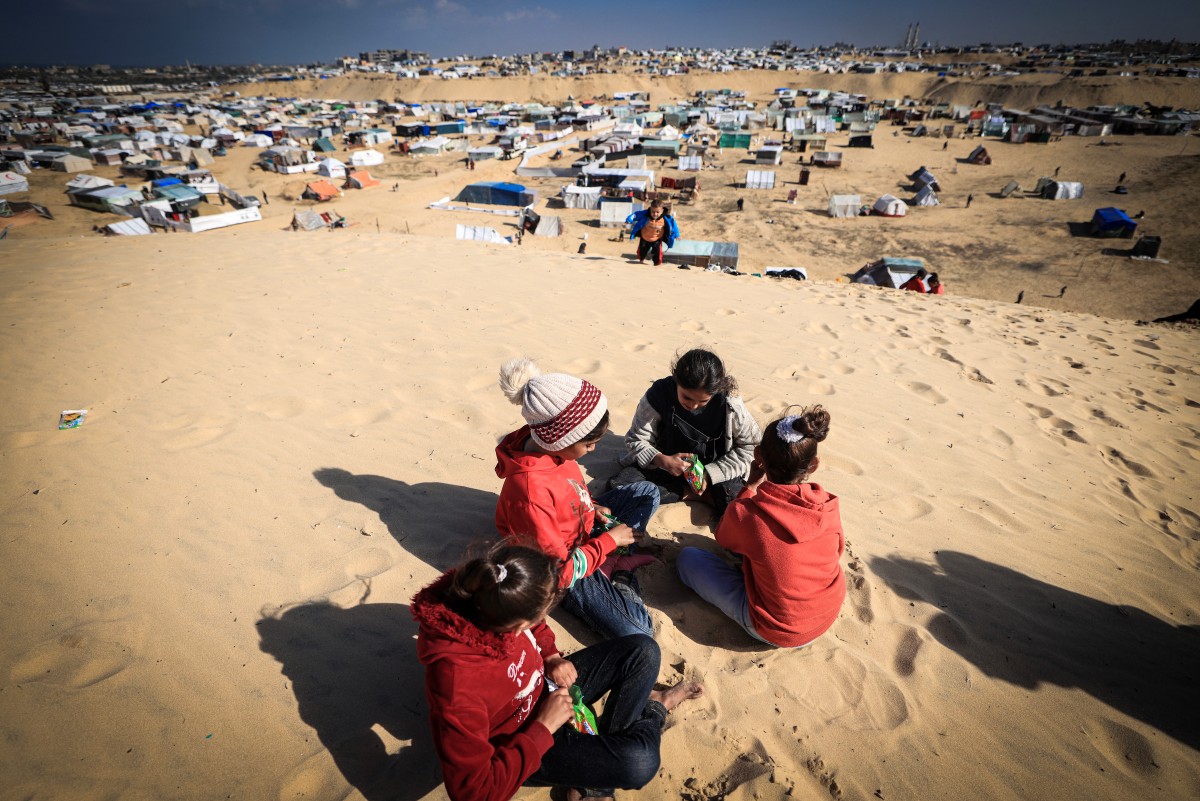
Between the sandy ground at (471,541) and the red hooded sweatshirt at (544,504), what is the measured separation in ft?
2.03

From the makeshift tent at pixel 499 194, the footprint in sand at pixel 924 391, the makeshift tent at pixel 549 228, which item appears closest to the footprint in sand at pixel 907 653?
the footprint in sand at pixel 924 391

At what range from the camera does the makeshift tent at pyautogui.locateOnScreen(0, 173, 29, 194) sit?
25237 millimetres

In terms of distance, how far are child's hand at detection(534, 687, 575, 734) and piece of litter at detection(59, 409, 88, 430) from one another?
15.7 ft

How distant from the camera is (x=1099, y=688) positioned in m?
2.53

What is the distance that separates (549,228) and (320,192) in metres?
15.4

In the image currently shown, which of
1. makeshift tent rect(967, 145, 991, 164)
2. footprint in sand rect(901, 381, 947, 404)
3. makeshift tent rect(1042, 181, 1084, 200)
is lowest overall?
footprint in sand rect(901, 381, 947, 404)

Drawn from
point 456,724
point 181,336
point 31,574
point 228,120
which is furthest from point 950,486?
point 228,120

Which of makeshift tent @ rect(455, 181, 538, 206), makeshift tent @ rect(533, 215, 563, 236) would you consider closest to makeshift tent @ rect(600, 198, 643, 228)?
makeshift tent @ rect(533, 215, 563, 236)

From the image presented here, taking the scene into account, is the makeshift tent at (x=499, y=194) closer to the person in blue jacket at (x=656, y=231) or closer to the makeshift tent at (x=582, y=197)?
the makeshift tent at (x=582, y=197)

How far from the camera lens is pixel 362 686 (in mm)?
2379

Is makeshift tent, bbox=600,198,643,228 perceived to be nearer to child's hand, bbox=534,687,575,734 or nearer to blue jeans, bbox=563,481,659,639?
blue jeans, bbox=563,481,659,639

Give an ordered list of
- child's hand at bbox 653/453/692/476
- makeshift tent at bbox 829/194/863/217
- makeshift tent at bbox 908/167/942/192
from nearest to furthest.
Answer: child's hand at bbox 653/453/692/476 < makeshift tent at bbox 829/194/863/217 < makeshift tent at bbox 908/167/942/192

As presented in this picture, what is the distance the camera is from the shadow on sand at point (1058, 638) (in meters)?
2.50

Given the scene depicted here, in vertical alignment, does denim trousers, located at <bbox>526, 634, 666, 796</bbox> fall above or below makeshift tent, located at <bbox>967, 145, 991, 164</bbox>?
below
